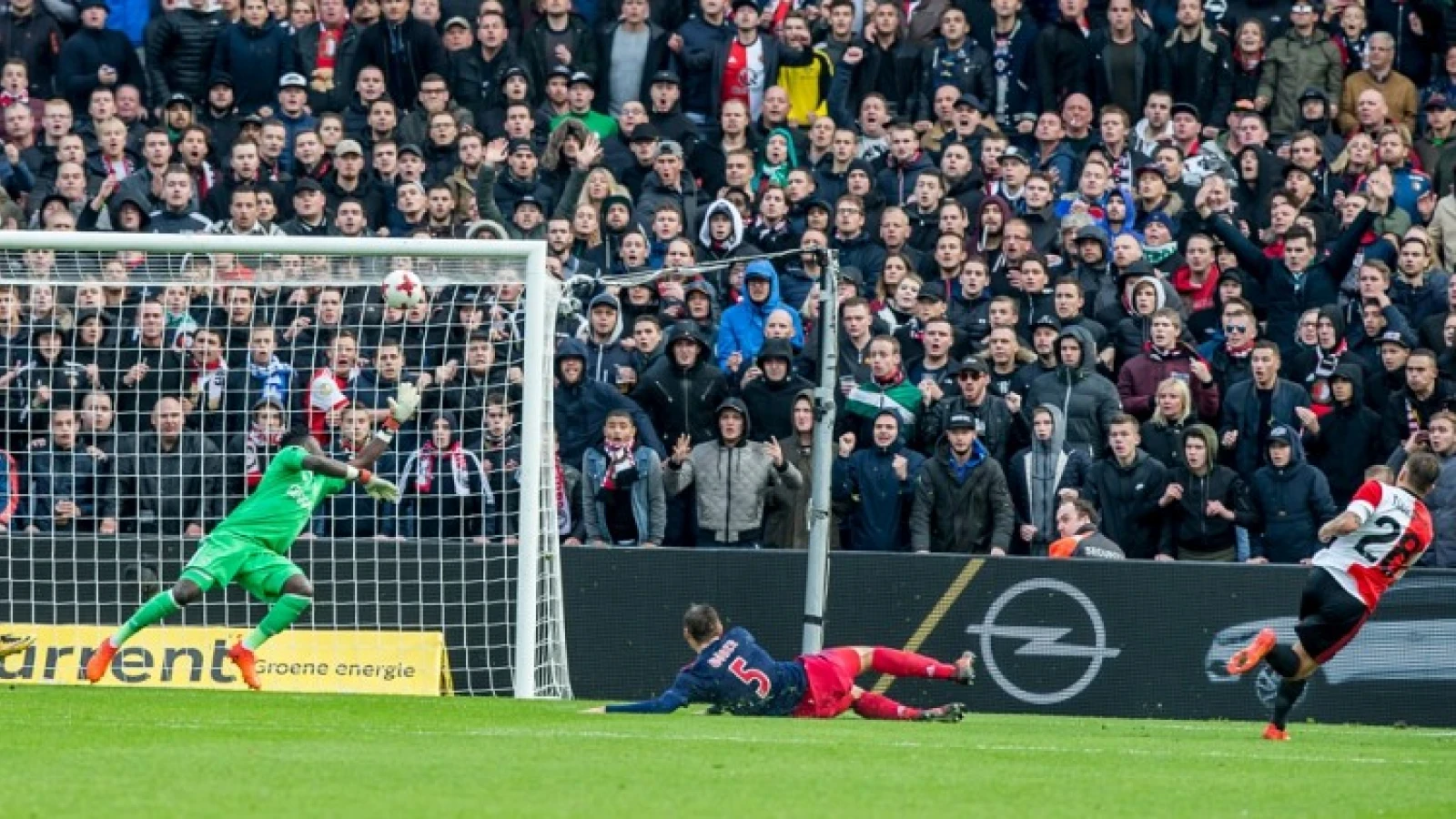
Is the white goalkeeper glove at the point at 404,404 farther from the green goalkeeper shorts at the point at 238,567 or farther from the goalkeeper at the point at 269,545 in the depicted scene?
the green goalkeeper shorts at the point at 238,567

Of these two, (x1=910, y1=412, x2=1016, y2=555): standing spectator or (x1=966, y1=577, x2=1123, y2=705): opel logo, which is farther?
(x1=910, y1=412, x2=1016, y2=555): standing spectator

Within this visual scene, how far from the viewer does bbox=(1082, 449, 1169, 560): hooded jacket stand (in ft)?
61.7

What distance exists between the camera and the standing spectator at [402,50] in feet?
80.1

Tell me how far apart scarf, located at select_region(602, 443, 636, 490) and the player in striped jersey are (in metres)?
6.14

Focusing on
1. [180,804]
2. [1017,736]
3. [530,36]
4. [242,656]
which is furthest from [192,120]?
[180,804]

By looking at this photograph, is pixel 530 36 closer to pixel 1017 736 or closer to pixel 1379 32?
pixel 1379 32

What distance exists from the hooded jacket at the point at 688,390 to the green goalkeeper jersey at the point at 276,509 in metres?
3.71

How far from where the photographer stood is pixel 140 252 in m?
18.4

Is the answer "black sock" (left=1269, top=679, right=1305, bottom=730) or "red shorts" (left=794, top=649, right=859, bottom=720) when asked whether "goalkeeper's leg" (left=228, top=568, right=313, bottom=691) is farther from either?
"black sock" (left=1269, top=679, right=1305, bottom=730)

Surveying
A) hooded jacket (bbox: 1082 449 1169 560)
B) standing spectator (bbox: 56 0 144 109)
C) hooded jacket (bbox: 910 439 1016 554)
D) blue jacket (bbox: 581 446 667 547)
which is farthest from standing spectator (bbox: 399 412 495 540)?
standing spectator (bbox: 56 0 144 109)

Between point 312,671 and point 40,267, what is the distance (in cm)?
378

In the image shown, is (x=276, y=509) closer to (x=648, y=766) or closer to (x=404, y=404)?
(x=404, y=404)

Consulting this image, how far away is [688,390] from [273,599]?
4.30 meters

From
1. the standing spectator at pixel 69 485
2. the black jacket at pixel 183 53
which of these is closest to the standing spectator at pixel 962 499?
the standing spectator at pixel 69 485
